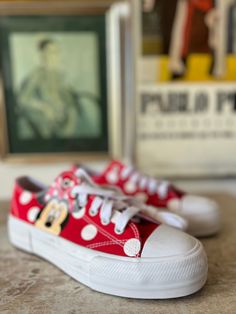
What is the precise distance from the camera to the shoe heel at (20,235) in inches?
22.4

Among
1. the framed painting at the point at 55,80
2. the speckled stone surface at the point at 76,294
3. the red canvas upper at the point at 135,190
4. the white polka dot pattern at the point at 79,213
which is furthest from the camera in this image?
the framed painting at the point at 55,80

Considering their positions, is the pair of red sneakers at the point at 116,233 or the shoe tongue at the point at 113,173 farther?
the shoe tongue at the point at 113,173

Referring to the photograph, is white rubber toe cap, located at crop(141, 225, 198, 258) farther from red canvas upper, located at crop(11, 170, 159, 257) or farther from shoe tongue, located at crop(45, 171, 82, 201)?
shoe tongue, located at crop(45, 171, 82, 201)

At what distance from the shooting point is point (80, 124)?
2.73ft

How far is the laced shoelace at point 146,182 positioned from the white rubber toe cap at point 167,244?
20 cm

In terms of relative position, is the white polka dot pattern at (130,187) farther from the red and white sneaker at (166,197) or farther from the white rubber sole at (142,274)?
the white rubber sole at (142,274)

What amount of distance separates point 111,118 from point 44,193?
30 centimetres

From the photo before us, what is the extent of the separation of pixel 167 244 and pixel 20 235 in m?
0.25

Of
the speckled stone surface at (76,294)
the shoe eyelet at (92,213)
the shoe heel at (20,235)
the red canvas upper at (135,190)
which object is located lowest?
the speckled stone surface at (76,294)

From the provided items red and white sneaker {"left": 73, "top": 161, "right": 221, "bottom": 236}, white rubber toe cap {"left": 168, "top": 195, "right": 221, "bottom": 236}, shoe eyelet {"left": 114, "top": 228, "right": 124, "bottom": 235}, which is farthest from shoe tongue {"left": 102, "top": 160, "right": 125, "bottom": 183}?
shoe eyelet {"left": 114, "top": 228, "right": 124, "bottom": 235}

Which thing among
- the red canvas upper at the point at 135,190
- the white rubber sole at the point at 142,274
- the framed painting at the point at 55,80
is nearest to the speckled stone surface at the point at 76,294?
the white rubber sole at the point at 142,274

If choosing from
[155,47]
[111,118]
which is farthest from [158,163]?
[155,47]

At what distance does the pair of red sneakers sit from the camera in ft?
1.40

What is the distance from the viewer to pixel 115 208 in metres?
0.51
